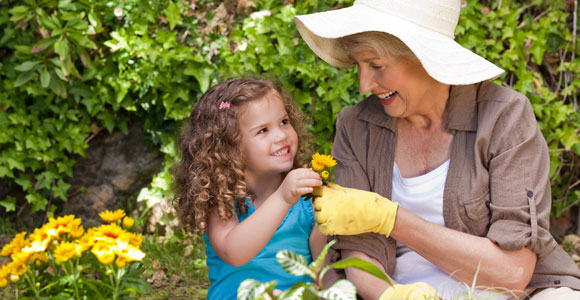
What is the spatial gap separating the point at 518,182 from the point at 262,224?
77 centimetres

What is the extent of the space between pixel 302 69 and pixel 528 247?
1.46 metres

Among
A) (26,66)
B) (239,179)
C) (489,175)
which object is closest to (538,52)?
(489,175)

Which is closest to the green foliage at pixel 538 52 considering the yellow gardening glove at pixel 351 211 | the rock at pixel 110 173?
the yellow gardening glove at pixel 351 211

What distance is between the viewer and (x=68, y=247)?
1.67m

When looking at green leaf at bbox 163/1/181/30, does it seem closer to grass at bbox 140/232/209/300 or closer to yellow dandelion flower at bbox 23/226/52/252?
grass at bbox 140/232/209/300

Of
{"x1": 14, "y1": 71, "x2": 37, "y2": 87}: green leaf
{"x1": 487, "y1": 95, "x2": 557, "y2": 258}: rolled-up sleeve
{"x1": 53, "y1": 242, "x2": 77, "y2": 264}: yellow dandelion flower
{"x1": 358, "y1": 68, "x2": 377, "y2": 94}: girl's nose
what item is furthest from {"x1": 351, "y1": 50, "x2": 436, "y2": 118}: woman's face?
{"x1": 14, "y1": 71, "x2": 37, "y2": 87}: green leaf

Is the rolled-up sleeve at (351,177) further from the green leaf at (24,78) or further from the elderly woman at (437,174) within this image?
the green leaf at (24,78)

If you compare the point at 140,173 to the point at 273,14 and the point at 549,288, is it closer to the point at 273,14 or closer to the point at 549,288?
the point at 273,14

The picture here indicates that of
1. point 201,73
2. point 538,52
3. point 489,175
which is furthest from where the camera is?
point 201,73

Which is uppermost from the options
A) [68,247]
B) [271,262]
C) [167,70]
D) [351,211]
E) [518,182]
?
[518,182]

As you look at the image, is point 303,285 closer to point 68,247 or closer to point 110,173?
point 68,247

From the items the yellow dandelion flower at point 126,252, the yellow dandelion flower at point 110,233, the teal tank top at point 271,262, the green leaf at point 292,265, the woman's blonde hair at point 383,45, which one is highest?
the woman's blonde hair at point 383,45

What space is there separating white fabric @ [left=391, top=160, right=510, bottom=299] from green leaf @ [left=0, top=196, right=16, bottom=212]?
2.38 meters

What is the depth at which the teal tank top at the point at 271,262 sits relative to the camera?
2082 millimetres
